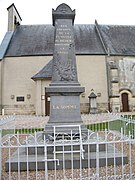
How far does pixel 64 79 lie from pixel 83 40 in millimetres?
18604

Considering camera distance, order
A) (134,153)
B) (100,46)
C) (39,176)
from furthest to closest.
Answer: (100,46)
(134,153)
(39,176)

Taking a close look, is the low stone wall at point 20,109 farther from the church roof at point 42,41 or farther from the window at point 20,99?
the church roof at point 42,41

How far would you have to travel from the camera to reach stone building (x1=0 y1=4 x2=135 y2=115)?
2242cm

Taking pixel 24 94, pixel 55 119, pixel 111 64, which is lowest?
pixel 55 119

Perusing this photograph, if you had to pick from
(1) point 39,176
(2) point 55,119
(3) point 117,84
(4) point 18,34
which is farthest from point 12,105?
(1) point 39,176

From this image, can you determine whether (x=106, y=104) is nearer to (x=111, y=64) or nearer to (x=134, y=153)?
(x=111, y=64)

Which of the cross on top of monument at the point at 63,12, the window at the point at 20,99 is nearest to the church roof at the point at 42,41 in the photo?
the window at the point at 20,99

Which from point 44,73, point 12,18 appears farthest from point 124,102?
point 12,18

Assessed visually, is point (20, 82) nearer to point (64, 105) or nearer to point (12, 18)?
point (12, 18)

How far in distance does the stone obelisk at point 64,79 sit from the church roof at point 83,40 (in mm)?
16117

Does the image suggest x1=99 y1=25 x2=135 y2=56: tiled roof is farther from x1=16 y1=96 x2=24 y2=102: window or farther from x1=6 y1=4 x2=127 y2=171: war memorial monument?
x1=6 y1=4 x2=127 y2=171: war memorial monument

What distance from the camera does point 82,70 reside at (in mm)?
22984

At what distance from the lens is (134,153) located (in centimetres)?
593

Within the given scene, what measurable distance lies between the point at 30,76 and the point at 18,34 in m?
6.06
